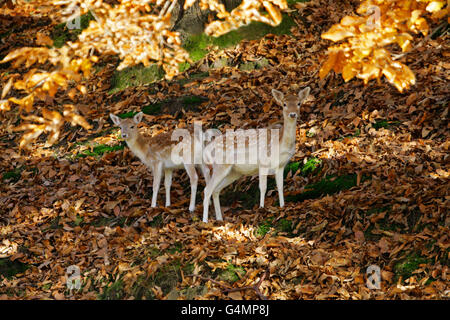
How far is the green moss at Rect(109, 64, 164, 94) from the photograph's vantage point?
13492 mm

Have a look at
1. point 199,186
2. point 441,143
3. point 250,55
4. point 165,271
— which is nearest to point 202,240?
point 165,271

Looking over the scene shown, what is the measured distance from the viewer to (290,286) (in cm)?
677

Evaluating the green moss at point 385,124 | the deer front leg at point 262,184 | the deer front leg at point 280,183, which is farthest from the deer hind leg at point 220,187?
the green moss at point 385,124

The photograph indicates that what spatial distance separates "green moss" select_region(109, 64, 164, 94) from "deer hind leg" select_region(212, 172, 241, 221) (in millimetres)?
4969

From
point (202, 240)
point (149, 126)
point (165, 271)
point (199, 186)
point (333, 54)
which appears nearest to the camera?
point (333, 54)

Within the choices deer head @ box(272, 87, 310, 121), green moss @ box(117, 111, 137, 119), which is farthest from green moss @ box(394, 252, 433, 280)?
green moss @ box(117, 111, 137, 119)

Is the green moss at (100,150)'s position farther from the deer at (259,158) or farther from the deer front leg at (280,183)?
the deer front leg at (280,183)

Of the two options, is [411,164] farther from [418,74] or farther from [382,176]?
[418,74]

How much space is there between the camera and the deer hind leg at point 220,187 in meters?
8.97

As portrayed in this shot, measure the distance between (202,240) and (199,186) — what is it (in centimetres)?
222

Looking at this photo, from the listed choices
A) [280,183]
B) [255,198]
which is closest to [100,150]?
[255,198]

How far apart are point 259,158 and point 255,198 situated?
2.80 ft

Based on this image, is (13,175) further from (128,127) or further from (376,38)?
(376,38)

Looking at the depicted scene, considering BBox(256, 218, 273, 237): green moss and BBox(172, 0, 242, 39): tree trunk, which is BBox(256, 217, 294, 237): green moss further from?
BBox(172, 0, 242, 39): tree trunk
